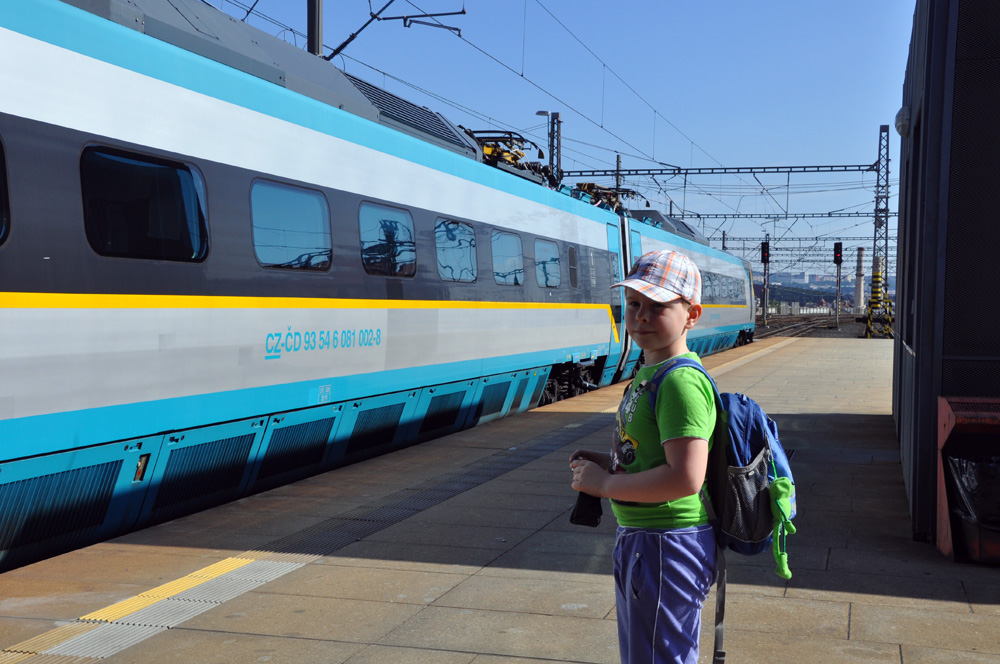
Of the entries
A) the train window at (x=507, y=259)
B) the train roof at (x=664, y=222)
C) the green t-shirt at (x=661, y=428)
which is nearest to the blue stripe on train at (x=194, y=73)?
the train window at (x=507, y=259)

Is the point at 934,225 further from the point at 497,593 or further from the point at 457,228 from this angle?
the point at 457,228

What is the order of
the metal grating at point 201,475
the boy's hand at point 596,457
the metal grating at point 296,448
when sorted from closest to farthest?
the boy's hand at point 596,457 → the metal grating at point 201,475 → the metal grating at point 296,448

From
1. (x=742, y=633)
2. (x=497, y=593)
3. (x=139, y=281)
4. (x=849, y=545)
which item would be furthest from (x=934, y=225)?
(x=139, y=281)

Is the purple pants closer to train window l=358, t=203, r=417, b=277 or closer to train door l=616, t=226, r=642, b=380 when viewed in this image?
train window l=358, t=203, r=417, b=277

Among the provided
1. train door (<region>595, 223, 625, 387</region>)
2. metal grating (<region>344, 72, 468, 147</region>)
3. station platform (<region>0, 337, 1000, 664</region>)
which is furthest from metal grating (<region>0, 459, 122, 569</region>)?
train door (<region>595, 223, 625, 387</region>)

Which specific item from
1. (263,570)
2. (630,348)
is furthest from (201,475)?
(630,348)

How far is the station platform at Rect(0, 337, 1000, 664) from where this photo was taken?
4.12 meters

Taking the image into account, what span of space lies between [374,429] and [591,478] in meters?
6.44

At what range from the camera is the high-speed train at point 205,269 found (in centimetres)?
525

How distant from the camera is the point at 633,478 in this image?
2449mm

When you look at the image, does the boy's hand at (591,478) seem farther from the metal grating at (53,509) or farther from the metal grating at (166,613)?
the metal grating at (53,509)

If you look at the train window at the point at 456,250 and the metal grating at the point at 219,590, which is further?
the train window at the point at 456,250

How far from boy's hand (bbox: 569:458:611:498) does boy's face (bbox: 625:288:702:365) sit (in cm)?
29

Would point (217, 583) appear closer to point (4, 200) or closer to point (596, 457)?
point (4, 200)
